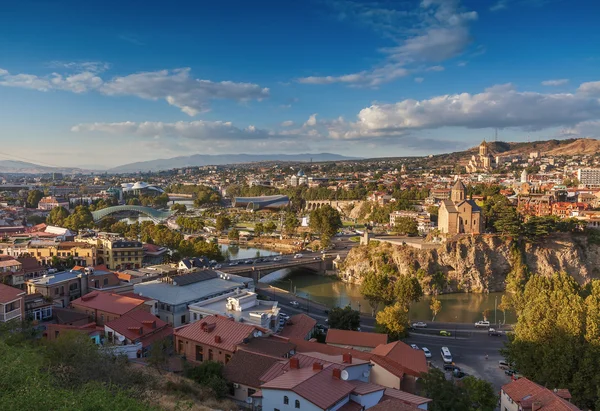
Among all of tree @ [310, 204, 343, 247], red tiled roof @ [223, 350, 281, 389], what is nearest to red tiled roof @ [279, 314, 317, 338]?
red tiled roof @ [223, 350, 281, 389]

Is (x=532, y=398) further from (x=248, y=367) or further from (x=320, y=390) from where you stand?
(x=248, y=367)

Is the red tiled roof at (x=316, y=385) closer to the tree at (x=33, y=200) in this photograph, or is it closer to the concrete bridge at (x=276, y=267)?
the concrete bridge at (x=276, y=267)

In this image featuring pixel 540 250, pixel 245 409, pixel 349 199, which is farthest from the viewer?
pixel 349 199

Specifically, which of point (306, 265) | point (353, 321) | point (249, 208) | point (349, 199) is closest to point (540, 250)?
point (306, 265)

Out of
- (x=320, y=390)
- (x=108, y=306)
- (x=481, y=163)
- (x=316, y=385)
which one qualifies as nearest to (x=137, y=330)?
(x=108, y=306)

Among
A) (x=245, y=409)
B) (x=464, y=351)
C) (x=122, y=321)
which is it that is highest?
(x=122, y=321)

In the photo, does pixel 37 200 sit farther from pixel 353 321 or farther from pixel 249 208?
pixel 353 321
